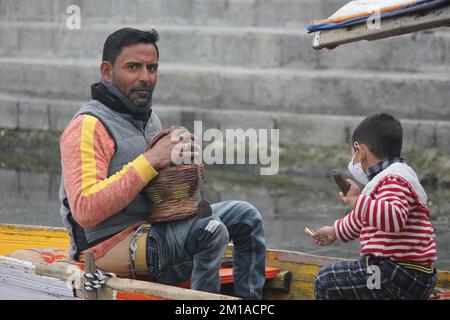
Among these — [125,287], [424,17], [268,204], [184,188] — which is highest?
[424,17]

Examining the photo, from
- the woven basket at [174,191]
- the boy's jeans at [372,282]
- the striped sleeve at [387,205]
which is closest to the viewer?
the striped sleeve at [387,205]

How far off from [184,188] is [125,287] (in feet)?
1.73

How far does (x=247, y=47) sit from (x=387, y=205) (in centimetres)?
951

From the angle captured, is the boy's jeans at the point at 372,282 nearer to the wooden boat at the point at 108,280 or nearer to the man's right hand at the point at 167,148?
the wooden boat at the point at 108,280

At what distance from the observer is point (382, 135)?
432 cm

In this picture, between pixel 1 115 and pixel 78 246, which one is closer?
pixel 78 246

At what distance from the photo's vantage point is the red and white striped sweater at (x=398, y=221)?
4105mm

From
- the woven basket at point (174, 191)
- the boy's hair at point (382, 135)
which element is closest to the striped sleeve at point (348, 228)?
the boy's hair at point (382, 135)

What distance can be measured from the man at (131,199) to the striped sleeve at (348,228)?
504mm

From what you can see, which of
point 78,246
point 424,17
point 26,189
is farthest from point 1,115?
point 424,17

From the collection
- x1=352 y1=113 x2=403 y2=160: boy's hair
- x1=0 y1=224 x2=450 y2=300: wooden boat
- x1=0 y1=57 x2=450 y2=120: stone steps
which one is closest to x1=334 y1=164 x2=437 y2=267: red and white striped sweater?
x1=352 y1=113 x2=403 y2=160: boy's hair

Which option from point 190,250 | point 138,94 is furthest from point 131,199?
point 138,94
